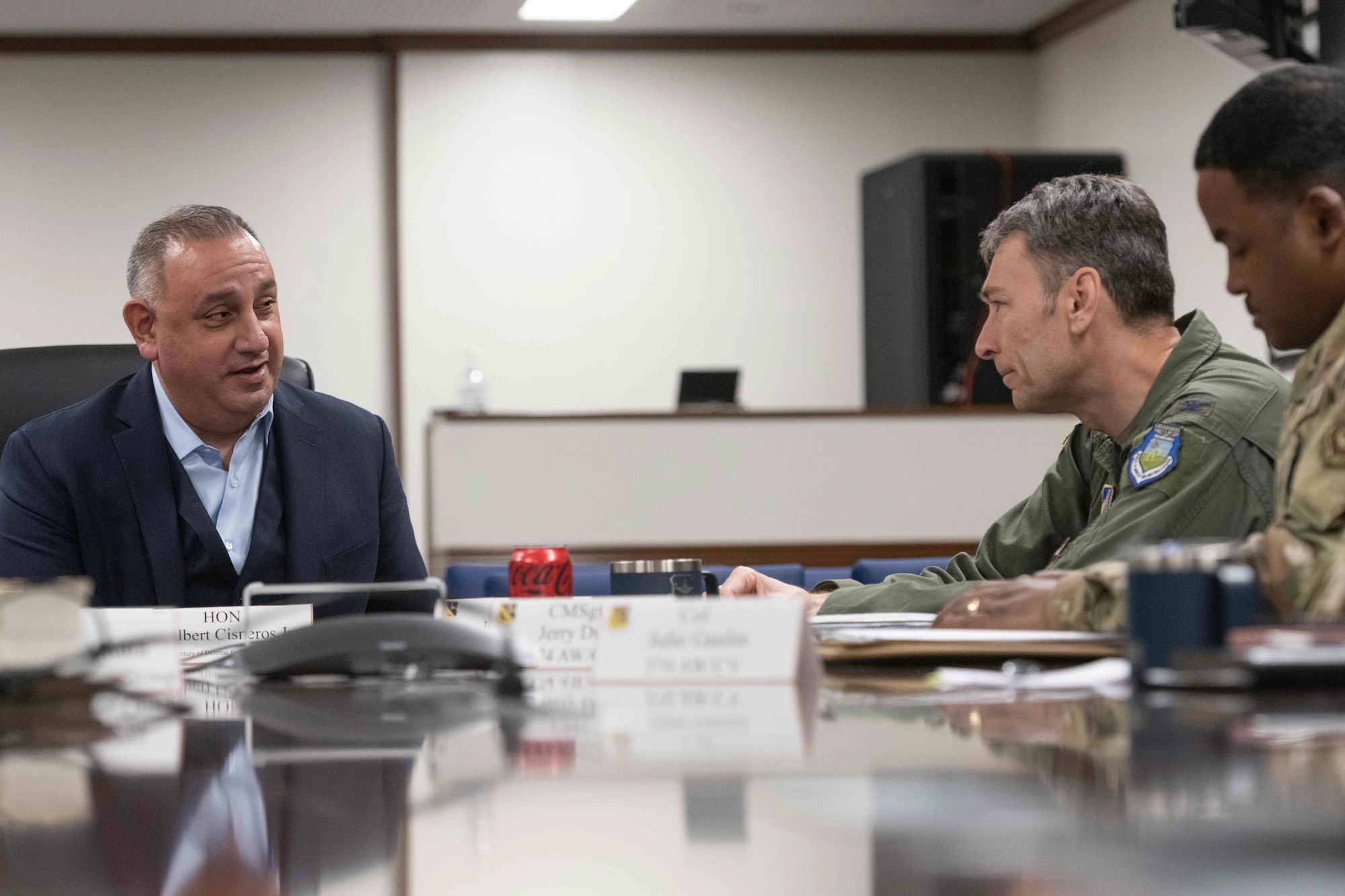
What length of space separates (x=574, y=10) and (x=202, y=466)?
5.05 m

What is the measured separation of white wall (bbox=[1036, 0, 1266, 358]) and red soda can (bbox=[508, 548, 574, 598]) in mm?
4629

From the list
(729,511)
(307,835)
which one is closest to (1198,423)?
(307,835)

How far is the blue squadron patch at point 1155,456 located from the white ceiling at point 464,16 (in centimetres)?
527

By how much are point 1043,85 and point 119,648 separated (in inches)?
280

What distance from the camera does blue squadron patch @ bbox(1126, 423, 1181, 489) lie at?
1.56 meters

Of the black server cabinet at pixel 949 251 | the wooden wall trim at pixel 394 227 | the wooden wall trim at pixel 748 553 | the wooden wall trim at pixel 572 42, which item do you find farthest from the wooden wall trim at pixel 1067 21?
the wooden wall trim at pixel 394 227

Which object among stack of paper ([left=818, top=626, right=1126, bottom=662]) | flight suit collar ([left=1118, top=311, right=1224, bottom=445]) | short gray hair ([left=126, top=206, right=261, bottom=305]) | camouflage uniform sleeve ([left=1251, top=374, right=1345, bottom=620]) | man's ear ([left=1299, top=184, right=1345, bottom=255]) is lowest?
stack of paper ([left=818, top=626, right=1126, bottom=662])

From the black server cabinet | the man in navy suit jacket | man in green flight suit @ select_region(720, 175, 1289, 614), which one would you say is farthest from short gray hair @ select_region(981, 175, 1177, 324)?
the black server cabinet

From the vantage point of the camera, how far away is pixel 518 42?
692 cm

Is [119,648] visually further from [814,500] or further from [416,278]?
[416,278]

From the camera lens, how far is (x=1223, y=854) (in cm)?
43

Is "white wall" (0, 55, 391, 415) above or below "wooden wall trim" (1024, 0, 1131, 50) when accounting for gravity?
below

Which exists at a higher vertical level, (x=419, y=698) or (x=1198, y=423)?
(x=1198, y=423)

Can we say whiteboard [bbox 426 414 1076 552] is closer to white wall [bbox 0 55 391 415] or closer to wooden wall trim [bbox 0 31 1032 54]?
white wall [bbox 0 55 391 415]
